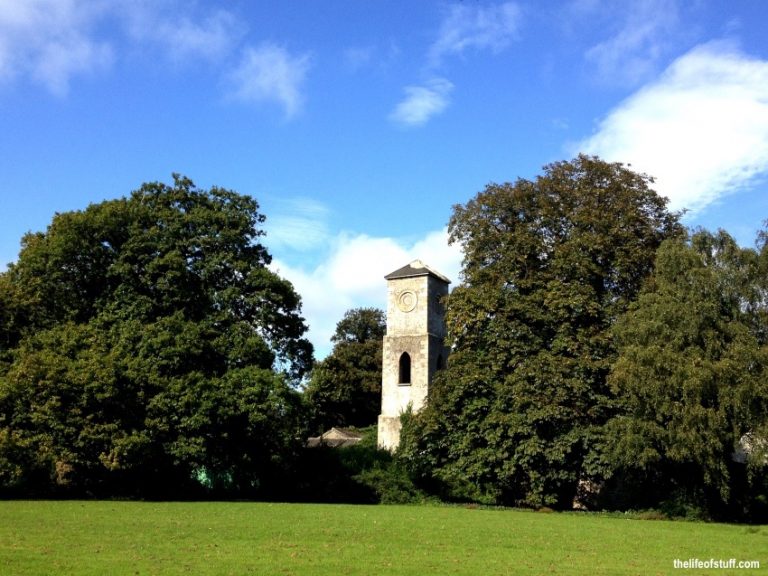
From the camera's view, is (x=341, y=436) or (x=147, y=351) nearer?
(x=147, y=351)

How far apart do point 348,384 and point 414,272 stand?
20661mm

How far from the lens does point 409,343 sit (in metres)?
39.7

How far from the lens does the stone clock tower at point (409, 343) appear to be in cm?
3872

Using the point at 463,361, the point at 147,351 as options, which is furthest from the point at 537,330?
the point at 147,351

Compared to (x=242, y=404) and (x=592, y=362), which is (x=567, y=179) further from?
(x=242, y=404)

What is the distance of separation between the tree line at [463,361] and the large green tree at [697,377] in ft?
0.25

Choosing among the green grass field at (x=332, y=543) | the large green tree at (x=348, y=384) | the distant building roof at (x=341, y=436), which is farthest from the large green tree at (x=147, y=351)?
the large green tree at (x=348, y=384)

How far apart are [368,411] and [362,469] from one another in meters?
28.8

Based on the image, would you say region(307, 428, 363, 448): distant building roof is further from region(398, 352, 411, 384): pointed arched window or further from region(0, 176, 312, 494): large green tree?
region(0, 176, 312, 494): large green tree

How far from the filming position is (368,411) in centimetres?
6206

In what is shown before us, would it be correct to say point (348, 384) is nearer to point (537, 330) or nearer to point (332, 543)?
point (537, 330)

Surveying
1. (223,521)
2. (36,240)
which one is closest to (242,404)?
(223,521)

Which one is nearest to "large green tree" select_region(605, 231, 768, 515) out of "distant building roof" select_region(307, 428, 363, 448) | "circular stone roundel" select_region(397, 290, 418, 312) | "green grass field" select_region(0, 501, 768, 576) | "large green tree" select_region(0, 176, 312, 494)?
"green grass field" select_region(0, 501, 768, 576)

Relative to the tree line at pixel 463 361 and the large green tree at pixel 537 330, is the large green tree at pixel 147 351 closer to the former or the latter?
the tree line at pixel 463 361
